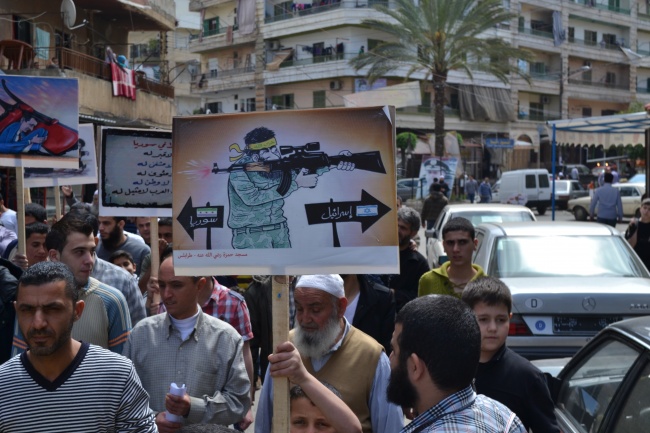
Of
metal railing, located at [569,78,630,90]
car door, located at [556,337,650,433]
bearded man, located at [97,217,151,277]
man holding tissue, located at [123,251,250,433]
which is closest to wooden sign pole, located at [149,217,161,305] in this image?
man holding tissue, located at [123,251,250,433]

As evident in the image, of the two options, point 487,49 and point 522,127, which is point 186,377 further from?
point 522,127

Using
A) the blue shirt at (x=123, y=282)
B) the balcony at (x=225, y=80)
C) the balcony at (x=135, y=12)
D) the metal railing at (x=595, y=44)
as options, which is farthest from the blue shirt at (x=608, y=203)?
the metal railing at (x=595, y=44)

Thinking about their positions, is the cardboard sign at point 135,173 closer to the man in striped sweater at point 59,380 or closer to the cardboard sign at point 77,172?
the cardboard sign at point 77,172

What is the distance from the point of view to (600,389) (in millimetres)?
4391

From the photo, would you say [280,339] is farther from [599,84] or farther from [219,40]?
[599,84]

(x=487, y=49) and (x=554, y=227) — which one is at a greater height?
(x=487, y=49)

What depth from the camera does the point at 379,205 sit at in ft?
12.7

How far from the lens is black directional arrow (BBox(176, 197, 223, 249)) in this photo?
13.1 ft

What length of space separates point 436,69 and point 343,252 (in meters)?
35.6

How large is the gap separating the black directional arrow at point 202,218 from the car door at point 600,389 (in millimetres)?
1955

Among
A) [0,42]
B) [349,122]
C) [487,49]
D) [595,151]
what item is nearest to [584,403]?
→ [349,122]

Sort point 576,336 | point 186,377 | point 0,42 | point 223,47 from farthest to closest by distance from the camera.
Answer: point 223,47, point 0,42, point 576,336, point 186,377

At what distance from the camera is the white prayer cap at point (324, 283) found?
411 cm

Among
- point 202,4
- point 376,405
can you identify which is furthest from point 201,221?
point 202,4
